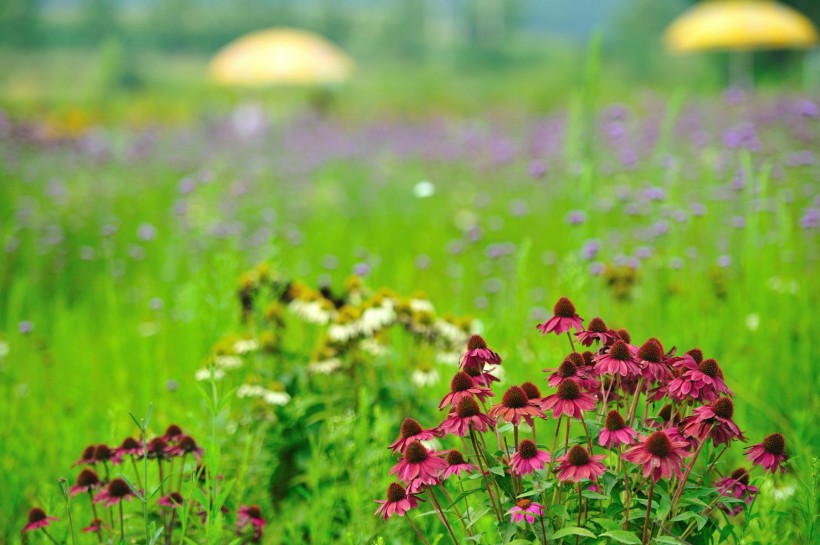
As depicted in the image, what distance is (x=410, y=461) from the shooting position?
124cm

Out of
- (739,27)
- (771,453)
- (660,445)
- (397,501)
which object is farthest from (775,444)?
(739,27)

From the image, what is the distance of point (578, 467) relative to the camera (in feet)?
3.91

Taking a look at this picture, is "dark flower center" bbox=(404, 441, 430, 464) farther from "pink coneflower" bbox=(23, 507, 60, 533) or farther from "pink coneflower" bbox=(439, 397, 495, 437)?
"pink coneflower" bbox=(23, 507, 60, 533)

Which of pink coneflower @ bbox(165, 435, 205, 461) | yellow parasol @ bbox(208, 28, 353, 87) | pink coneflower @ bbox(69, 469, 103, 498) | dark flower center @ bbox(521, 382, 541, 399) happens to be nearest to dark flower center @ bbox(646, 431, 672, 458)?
dark flower center @ bbox(521, 382, 541, 399)

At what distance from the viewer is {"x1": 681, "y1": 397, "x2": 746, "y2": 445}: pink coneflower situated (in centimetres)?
120

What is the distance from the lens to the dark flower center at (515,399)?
125 centimetres

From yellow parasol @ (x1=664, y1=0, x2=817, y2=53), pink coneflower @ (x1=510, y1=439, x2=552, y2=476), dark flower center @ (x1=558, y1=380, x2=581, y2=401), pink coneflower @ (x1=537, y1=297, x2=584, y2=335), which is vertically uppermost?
pink coneflower @ (x1=537, y1=297, x2=584, y2=335)

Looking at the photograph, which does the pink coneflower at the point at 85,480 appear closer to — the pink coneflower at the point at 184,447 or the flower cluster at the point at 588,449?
the pink coneflower at the point at 184,447

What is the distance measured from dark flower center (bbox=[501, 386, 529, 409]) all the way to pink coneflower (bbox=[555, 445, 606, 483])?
4.0 inches

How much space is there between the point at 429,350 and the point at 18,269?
9.15ft

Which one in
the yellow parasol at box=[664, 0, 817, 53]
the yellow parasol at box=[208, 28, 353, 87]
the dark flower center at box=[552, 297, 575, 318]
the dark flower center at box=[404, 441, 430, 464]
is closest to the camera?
the dark flower center at box=[404, 441, 430, 464]

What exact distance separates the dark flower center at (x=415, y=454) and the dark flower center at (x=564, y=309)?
32 cm

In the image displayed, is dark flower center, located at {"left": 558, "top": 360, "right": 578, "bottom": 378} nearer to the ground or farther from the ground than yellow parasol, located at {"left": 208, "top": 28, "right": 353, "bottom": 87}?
farther from the ground

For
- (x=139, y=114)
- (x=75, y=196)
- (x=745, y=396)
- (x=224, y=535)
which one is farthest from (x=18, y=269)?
(x=139, y=114)
